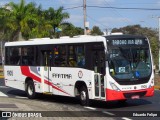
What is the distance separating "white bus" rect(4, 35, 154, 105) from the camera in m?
15.5

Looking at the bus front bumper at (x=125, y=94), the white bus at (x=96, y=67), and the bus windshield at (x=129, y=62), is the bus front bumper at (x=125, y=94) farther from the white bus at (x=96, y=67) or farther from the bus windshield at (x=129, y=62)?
the bus windshield at (x=129, y=62)

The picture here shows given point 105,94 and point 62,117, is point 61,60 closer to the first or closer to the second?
point 105,94

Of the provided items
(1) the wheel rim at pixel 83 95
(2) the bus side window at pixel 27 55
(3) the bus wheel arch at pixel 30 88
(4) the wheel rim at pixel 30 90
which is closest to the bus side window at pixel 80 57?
(1) the wheel rim at pixel 83 95

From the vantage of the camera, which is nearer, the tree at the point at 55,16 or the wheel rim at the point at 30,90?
the wheel rim at the point at 30,90

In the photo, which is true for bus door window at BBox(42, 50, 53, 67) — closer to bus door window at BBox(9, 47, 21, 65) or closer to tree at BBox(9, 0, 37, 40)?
bus door window at BBox(9, 47, 21, 65)

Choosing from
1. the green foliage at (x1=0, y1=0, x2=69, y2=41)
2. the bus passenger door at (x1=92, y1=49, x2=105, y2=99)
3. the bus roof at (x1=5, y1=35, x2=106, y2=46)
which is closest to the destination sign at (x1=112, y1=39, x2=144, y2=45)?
the bus roof at (x1=5, y1=35, x2=106, y2=46)

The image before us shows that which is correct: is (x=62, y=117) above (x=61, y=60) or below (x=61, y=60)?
below

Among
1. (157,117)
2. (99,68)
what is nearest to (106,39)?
(99,68)

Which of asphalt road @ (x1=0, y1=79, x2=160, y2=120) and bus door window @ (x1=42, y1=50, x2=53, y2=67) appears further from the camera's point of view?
bus door window @ (x1=42, y1=50, x2=53, y2=67)

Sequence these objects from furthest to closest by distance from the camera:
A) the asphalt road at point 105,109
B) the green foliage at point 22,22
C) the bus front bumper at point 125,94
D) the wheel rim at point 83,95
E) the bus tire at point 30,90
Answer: the green foliage at point 22,22
the bus tire at point 30,90
the wheel rim at point 83,95
the bus front bumper at point 125,94
the asphalt road at point 105,109

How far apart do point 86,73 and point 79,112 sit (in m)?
2.36

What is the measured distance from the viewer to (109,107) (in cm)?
1623

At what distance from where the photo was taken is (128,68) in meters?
15.7

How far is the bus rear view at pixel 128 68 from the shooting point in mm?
15414
